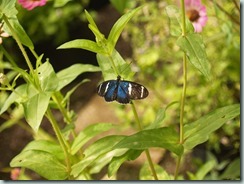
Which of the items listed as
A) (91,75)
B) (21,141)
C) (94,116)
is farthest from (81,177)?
(91,75)

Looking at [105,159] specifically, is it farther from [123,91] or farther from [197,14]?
[197,14]

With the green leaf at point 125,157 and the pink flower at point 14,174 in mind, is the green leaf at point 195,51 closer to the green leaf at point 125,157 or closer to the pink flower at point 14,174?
the green leaf at point 125,157

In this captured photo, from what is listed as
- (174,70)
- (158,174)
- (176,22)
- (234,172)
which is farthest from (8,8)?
(174,70)

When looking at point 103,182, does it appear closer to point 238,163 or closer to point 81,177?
point 81,177

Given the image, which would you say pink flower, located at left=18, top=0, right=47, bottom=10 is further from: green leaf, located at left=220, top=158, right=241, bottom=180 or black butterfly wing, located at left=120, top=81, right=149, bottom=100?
green leaf, located at left=220, top=158, right=241, bottom=180

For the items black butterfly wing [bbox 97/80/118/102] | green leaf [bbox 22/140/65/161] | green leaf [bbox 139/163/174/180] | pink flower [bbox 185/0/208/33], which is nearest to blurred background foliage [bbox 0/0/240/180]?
pink flower [bbox 185/0/208/33]
